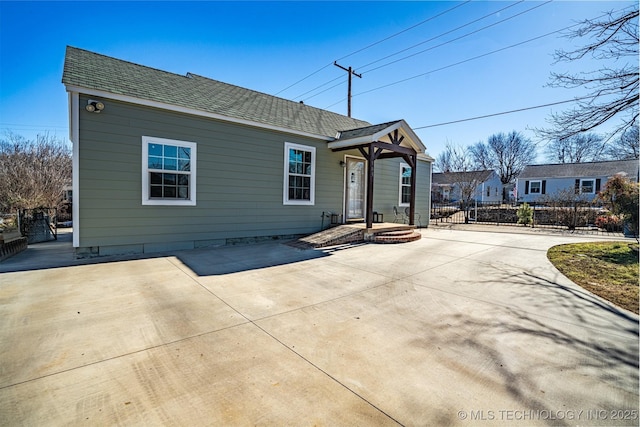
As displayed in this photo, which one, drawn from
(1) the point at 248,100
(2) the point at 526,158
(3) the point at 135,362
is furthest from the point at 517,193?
(3) the point at 135,362

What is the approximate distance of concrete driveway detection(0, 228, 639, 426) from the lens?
1835 mm

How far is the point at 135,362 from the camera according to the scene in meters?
2.35

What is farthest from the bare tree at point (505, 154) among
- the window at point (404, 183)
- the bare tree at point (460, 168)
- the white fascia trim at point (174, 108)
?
the white fascia trim at point (174, 108)

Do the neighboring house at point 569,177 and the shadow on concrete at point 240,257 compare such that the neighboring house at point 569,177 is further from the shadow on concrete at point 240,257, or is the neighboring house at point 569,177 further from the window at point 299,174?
the shadow on concrete at point 240,257

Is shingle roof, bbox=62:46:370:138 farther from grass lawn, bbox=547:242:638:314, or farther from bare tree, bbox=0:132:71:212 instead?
bare tree, bbox=0:132:71:212

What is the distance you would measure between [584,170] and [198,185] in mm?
36834

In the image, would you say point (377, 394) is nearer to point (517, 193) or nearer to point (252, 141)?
point (252, 141)

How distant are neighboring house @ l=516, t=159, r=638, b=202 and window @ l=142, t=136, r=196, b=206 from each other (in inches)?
1167

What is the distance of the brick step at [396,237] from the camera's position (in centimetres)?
875

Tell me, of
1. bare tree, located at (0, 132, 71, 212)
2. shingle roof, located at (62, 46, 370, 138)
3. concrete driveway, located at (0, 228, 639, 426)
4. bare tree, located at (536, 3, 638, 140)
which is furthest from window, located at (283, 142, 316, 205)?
bare tree, located at (0, 132, 71, 212)

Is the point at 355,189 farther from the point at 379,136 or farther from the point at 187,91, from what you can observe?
the point at 187,91

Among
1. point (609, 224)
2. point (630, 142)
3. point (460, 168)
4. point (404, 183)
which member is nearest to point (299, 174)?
point (404, 183)

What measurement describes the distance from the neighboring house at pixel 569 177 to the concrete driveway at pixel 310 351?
28633mm

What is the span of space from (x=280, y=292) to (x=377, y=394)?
A: 2.42m
